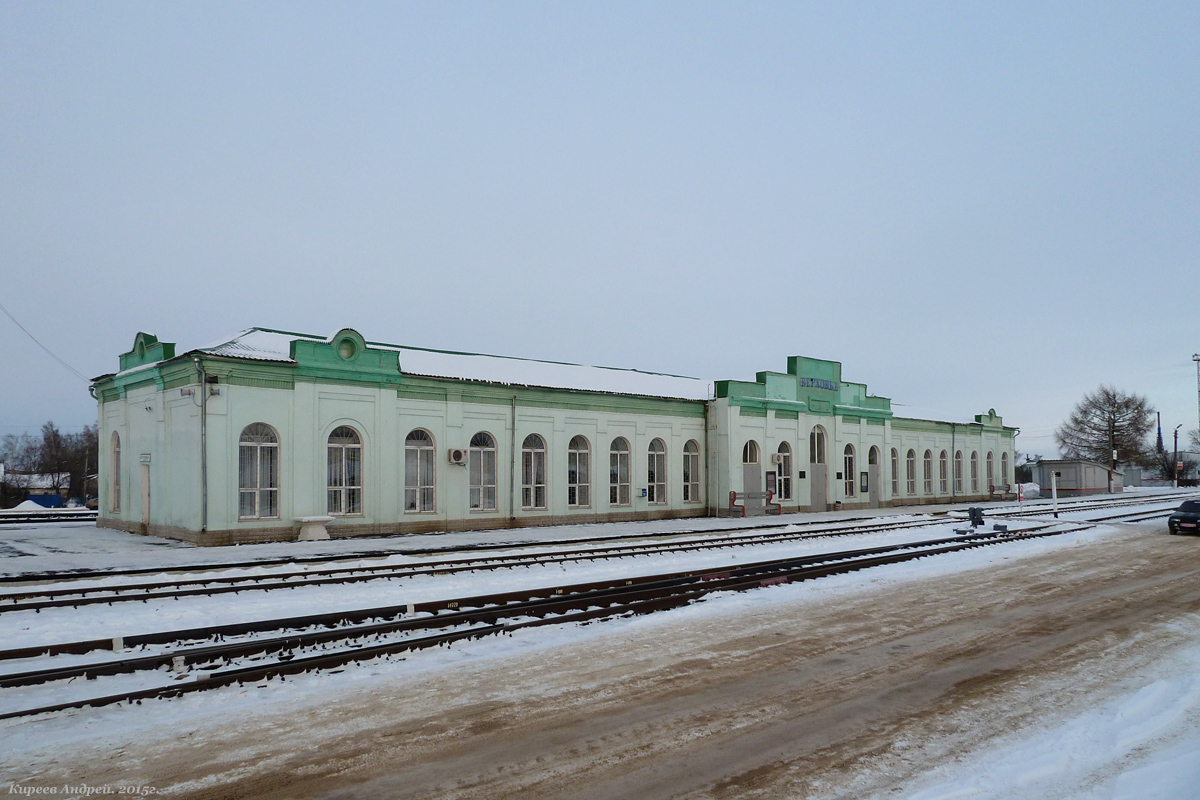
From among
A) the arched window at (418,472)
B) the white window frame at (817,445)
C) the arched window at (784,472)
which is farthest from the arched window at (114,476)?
the white window frame at (817,445)

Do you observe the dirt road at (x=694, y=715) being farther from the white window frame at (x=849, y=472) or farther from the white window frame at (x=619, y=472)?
the white window frame at (x=849, y=472)

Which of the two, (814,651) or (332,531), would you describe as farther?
(332,531)

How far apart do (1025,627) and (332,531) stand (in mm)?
18572

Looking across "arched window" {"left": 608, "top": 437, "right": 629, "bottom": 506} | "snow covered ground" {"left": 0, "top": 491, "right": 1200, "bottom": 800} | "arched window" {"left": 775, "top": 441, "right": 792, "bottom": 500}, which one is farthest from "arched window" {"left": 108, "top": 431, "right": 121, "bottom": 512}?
"arched window" {"left": 775, "top": 441, "right": 792, "bottom": 500}

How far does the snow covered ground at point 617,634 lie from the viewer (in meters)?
5.65

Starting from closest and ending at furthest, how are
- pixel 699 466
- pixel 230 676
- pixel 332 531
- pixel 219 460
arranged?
pixel 230 676 → pixel 219 460 → pixel 332 531 → pixel 699 466

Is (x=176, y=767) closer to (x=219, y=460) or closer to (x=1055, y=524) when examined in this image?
(x=219, y=460)

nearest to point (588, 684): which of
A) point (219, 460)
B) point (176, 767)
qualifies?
point (176, 767)

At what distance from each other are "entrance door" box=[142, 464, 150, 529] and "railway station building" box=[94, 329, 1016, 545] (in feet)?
0.38

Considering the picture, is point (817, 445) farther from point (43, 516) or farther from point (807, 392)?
point (43, 516)

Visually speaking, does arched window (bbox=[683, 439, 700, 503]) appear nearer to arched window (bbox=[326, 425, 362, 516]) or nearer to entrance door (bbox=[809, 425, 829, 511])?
entrance door (bbox=[809, 425, 829, 511])

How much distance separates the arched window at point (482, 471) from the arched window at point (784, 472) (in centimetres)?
1586

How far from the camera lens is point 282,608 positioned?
37.8ft

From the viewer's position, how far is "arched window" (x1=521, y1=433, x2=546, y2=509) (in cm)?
2809
